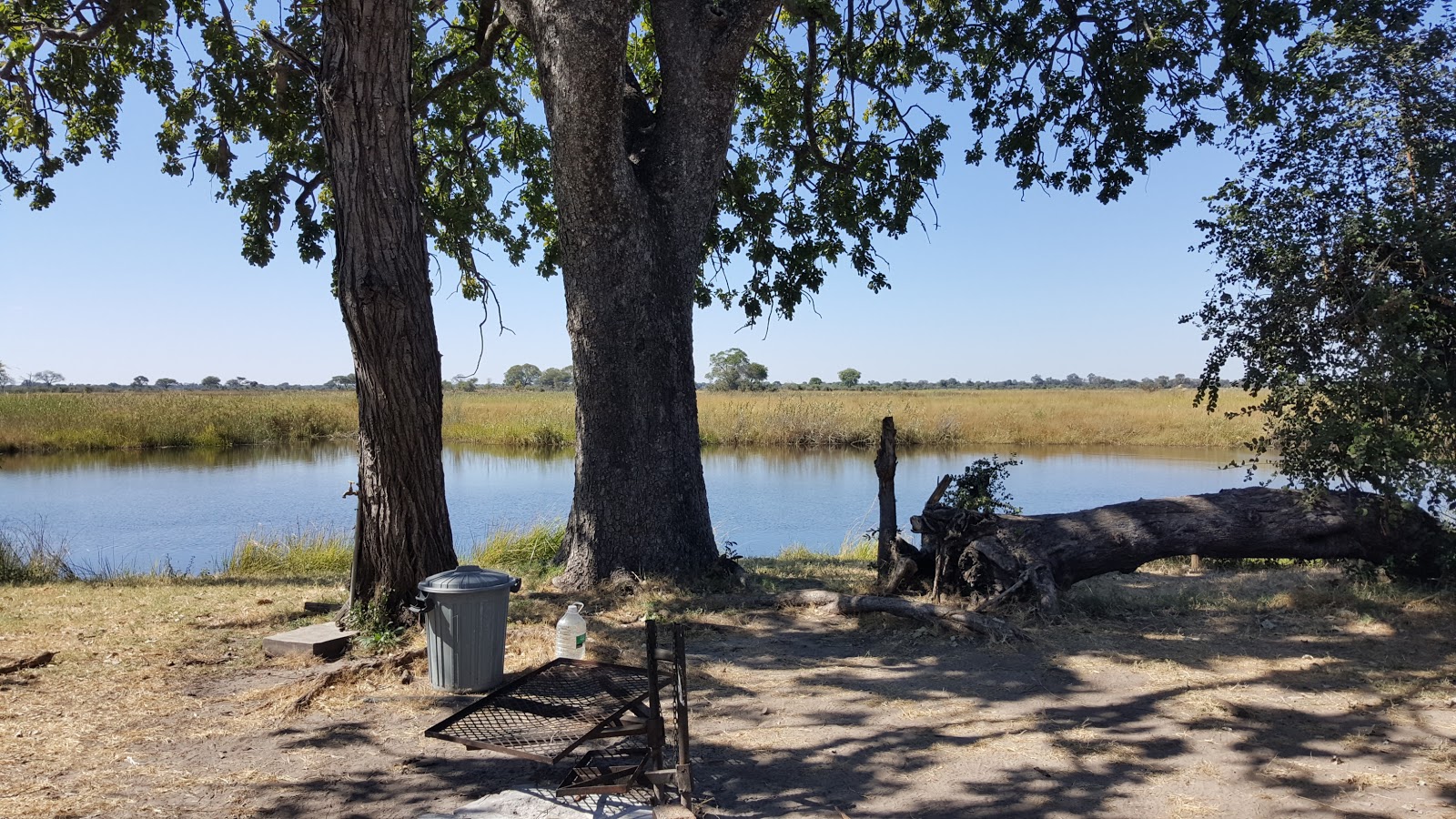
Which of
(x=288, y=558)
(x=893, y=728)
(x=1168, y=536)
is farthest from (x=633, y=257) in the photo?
(x=288, y=558)

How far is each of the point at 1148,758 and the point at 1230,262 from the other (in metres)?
4.42

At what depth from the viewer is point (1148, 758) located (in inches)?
160

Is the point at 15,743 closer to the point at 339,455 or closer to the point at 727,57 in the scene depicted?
A: the point at 727,57

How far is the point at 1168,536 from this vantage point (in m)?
6.97

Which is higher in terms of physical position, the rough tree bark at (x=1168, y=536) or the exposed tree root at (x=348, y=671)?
the rough tree bark at (x=1168, y=536)

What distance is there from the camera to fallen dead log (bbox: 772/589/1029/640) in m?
5.88

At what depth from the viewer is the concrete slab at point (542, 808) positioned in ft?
11.4

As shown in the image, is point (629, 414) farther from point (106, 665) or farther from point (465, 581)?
point (106, 665)

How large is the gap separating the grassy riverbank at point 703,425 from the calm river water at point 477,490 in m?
1.28

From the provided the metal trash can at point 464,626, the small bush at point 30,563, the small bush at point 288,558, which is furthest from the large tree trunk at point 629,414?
the small bush at point 30,563

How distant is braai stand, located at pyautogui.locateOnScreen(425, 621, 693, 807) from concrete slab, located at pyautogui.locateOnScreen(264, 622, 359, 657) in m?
1.47

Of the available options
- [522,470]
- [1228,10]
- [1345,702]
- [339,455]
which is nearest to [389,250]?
[1345,702]

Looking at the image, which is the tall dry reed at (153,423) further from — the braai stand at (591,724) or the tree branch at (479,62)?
the braai stand at (591,724)

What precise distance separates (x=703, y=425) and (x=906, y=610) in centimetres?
2467
